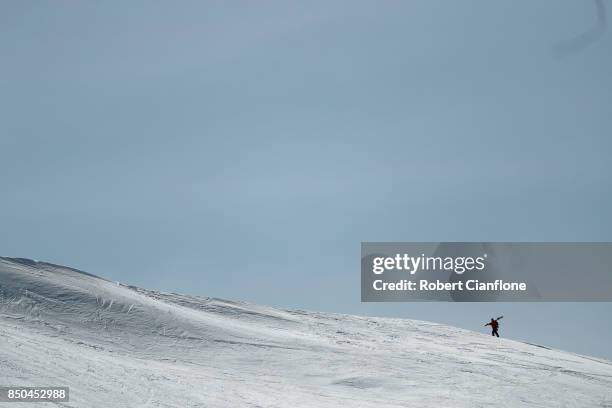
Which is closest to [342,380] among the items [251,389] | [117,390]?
[251,389]

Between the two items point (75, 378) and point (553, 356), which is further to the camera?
point (553, 356)

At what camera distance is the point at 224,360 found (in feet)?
84.3

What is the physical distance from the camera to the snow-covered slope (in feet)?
67.6

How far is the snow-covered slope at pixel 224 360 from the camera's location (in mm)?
20594

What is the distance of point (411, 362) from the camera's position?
27953 mm

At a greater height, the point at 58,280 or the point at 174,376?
the point at 58,280

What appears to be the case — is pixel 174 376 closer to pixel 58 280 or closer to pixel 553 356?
pixel 58 280

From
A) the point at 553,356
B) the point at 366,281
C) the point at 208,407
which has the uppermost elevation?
the point at 366,281

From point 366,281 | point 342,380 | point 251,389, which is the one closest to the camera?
point 251,389

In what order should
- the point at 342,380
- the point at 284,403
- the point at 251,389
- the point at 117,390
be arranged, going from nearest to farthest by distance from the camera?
the point at 117,390
the point at 284,403
the point at 251,389
the point at 342,380

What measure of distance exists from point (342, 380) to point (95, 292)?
1072 cm

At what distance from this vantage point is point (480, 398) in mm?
23766

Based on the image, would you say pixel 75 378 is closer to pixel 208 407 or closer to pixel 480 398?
pixel 208 407

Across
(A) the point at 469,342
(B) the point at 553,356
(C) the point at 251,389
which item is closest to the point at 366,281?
(A) the point at 469,342
